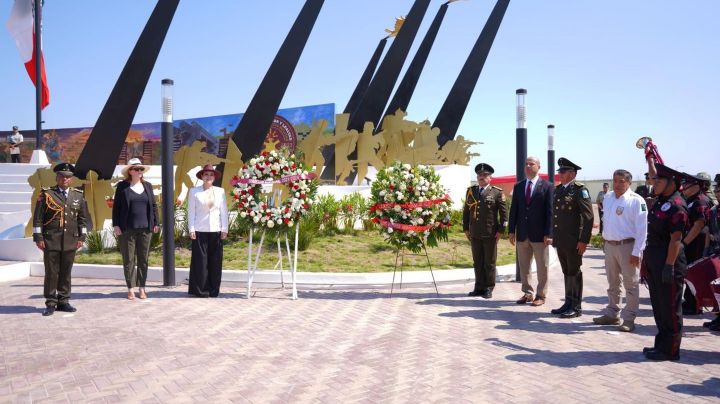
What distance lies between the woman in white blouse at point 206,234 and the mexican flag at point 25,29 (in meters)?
14.2

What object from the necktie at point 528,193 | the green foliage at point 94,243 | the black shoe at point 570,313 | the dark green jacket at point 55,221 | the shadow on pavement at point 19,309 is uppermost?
the necktie at point 528,193

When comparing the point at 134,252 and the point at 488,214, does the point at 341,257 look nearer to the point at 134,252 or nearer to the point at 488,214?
the point at 488,214

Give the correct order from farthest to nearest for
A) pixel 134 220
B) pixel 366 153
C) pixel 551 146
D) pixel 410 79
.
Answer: pixel 410 79, pixel 366 153, pixel 551 146, pixel 134 220

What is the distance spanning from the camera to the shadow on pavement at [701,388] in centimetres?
374

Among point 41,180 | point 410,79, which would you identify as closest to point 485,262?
point 41,180

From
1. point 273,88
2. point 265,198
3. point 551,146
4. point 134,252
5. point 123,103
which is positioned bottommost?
point 134,252

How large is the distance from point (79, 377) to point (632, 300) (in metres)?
5.56

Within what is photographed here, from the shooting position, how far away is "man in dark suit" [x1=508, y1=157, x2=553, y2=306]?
22.6 ft

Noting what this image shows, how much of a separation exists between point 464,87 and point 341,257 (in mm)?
16344

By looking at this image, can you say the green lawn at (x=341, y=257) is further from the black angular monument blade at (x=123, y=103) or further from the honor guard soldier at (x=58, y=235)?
the honor guard soldier at (x=58, y=235)

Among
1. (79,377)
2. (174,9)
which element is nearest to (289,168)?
(79,377)

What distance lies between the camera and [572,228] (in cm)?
639

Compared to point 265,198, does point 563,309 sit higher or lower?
lower

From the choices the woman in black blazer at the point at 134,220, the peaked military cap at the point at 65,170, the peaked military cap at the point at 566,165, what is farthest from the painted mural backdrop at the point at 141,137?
the peaked military cap at the point at 566,165
